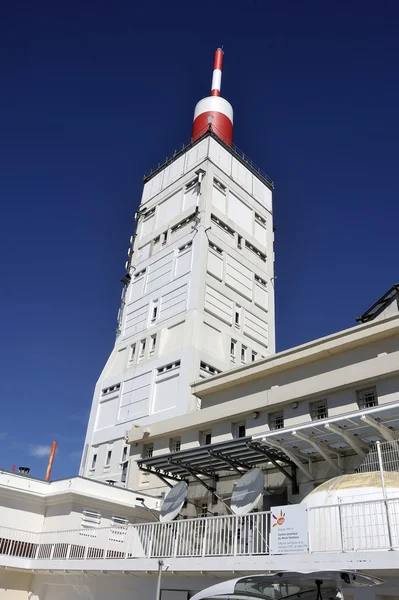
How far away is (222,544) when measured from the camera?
581 inches

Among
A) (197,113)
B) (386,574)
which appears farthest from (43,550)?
(197,113)

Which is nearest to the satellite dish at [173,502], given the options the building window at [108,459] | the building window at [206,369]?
the building window at [206,369]

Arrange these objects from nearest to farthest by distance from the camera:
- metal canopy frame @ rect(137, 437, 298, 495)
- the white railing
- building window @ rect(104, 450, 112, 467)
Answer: the white railing → metal canopy frame @ rect(137, 437, 298, 495) → building window @ rect(104, 450, 112, 467)

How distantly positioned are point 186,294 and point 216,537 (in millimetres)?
25807

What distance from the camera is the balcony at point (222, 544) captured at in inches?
464

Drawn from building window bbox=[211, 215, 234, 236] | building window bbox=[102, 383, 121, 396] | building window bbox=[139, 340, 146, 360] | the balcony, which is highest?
building window bbox=[211, 215, 234, 236]

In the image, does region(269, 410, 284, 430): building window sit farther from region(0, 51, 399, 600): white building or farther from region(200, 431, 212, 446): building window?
region(200, 431, 212, 446): building window

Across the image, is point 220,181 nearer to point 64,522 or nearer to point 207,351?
point 207,351

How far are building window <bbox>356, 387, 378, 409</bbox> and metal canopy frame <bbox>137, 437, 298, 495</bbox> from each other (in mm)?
3690

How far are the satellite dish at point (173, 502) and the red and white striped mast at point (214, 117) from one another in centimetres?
4035

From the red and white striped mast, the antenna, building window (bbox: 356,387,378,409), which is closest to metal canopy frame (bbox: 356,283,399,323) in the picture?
building window (bbox: 356,387,378,409)

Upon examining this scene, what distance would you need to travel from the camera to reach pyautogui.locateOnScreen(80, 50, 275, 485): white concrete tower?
3688 centimetres

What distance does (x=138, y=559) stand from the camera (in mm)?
16062

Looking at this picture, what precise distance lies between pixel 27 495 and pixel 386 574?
50.6 feet
